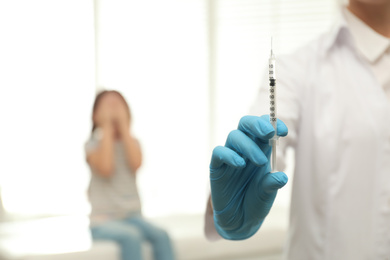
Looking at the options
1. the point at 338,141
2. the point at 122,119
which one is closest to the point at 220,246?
the point at 122,119

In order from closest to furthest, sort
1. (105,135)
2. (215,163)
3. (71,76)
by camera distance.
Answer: (215,163)
(105,135)
(71,76)

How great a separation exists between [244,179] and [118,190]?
4.76ft

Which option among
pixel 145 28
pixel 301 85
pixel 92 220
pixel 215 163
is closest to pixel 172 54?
pixel 145 28

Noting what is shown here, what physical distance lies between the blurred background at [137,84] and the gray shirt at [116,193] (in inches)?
14.0

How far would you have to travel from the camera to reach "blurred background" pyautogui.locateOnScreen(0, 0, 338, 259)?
279cm

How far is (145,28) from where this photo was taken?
3.00 metres

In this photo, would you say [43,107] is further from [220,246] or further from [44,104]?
[220,246]

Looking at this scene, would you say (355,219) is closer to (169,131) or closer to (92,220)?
(92,220)

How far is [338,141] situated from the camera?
0.91 m

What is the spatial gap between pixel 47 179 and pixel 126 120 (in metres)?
0.81

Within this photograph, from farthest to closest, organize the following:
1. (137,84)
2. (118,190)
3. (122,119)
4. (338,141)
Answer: (137,84)
(122,119)
(118,190)
(338,141)

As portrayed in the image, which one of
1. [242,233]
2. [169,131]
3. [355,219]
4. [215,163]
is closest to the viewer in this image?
[215,163]

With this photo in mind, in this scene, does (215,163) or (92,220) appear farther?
(92,220)

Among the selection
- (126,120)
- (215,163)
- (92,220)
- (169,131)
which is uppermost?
(215,163)
